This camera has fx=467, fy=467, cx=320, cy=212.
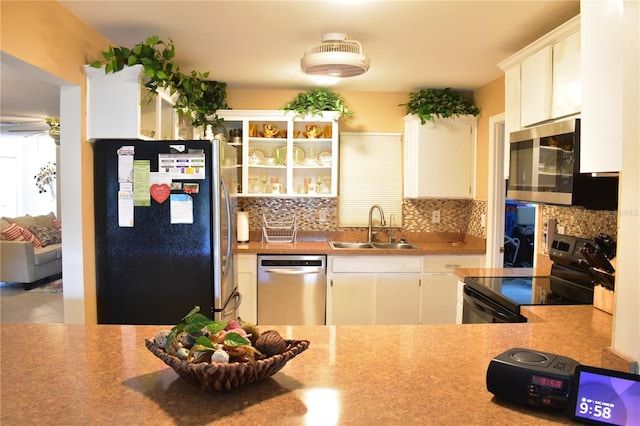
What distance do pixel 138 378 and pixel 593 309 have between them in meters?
1.97

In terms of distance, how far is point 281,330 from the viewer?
1.72 m

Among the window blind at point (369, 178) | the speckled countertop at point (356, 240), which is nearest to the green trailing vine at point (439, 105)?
the window blind at point (369, 178)

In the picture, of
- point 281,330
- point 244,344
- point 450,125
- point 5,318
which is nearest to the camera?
point 244,344

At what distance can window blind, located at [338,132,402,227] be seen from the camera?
4566 mm

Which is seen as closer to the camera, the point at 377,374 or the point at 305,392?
the point at 305,392

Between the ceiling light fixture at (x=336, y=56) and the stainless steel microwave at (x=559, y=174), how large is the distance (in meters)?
1.03

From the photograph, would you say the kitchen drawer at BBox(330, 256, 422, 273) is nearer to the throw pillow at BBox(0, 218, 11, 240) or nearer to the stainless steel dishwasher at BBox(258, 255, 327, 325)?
the stainless steel dishwasher at BBox(258, 255, 327, 325)

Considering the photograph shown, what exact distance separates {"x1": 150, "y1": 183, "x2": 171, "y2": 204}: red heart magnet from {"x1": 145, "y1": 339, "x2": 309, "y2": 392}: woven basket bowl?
181 cm

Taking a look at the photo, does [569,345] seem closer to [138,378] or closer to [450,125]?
[138,378]

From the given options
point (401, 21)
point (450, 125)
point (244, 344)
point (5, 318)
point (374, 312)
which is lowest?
point (5, 318)

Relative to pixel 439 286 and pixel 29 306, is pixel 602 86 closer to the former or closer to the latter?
pixel 439 286

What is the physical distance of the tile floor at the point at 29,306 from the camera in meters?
4.98

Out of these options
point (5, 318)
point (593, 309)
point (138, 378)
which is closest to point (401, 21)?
point (593, 309)

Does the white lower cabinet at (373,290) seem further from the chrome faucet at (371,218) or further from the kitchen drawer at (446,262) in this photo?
the chrome faucet at (371,218)
